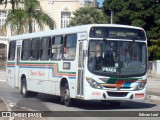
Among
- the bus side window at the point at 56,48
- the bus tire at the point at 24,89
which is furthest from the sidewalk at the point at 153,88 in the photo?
the bus side window at the point at 56,48

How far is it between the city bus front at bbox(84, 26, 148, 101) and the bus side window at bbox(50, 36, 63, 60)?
8.26 ft

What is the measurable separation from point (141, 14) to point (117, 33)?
42.3 meters

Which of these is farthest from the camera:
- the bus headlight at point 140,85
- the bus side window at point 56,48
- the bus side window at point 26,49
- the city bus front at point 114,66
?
the bus side window at point 26,49

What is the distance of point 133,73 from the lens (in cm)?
1917

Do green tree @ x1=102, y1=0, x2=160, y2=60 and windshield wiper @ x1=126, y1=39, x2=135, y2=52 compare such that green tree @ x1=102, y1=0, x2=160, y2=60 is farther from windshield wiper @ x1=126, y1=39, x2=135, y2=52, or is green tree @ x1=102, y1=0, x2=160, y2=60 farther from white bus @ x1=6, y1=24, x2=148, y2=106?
windshield wiper @ x1=126, y1=39, x2=135, y2=52

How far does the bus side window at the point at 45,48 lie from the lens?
22531mm

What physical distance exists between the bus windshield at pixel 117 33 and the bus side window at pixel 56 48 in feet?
8.13

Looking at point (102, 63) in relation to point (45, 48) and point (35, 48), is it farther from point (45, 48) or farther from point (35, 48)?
point (35, 48)

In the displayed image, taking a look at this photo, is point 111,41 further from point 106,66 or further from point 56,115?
point 56,115

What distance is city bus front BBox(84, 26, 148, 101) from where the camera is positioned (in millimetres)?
18750

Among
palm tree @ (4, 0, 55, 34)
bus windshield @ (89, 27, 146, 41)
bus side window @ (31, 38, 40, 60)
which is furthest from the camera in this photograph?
palm tree @ (4, 0, 55, 34)

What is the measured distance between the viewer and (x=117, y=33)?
19359 mm

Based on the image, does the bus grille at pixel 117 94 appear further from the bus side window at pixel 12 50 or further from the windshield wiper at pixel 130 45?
the bus side window at pixel 12 50

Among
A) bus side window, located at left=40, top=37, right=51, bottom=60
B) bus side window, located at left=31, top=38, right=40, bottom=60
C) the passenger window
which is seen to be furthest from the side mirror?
bus side window, located at left=31, top=38, right=40, bottom=60
